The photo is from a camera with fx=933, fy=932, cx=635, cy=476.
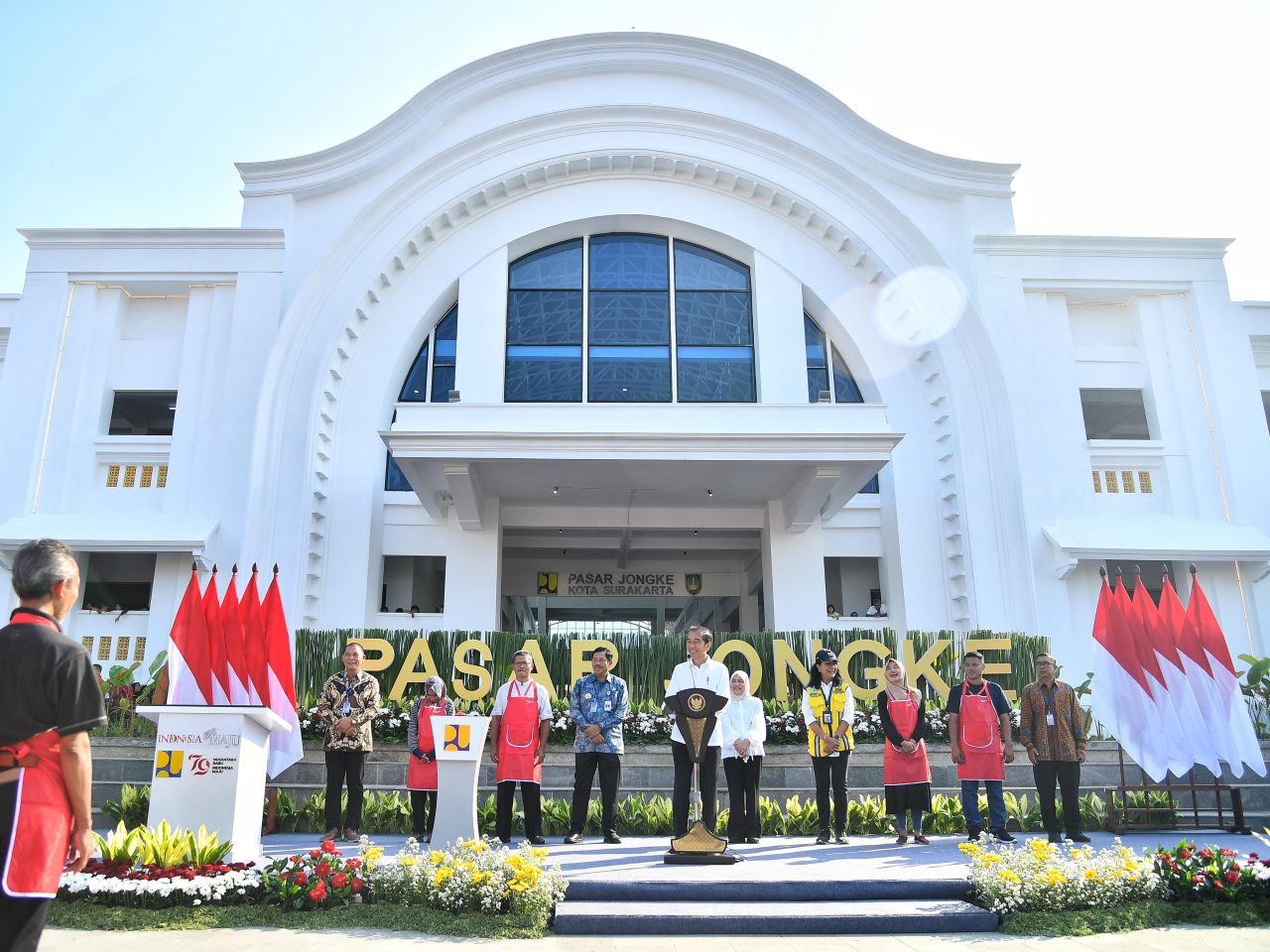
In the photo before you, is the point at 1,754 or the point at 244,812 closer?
the point at 1,754

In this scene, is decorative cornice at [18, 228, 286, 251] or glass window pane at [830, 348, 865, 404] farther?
glass window pane at [830, 348, 865, 404]

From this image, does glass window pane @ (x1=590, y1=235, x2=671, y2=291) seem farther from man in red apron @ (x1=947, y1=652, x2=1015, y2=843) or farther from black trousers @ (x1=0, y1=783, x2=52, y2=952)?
black trousers @ (x1=0, y1=783, x2=52, y2=952)

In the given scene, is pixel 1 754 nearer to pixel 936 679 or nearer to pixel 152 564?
pixel 936 679

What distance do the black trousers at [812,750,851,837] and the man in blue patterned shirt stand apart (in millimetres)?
1890

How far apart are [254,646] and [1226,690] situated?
1078 cm

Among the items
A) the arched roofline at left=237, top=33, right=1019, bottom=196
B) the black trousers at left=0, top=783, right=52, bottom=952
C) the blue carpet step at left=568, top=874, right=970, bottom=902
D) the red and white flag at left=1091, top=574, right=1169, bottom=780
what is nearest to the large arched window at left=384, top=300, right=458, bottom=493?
the arched roofline at left=237, top=33, right=1019, bottom=196

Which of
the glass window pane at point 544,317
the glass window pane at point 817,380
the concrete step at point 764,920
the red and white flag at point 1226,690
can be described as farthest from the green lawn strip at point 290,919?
the glass window pane at point 817,380

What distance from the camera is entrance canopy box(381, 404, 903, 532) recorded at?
44.6ft

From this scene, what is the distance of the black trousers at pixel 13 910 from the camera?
3.17 m

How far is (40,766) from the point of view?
331 cm

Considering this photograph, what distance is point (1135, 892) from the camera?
5934 mm

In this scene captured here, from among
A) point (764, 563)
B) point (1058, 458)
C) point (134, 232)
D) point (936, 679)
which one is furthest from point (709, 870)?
point (134, 232)

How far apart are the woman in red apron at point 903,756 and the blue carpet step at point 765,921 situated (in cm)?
275

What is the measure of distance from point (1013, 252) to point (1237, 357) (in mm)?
4344
